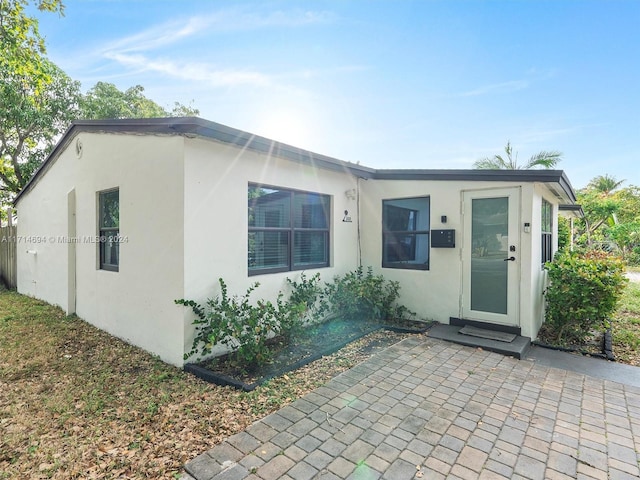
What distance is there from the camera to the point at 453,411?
318 cm

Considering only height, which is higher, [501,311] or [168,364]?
[501,311]

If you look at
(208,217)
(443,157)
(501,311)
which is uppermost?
(443,157)

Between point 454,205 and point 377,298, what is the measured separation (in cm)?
222

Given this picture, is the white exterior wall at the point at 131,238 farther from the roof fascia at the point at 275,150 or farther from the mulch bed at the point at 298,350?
the mulch bed at the point at 298,350

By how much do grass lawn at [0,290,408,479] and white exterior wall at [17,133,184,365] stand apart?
0.47 meters

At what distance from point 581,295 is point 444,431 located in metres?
3.75

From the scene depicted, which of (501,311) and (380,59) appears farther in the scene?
(380,59)

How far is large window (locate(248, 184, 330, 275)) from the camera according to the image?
5051 mm

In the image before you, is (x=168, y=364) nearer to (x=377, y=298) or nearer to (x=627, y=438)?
(x=377, y=298)

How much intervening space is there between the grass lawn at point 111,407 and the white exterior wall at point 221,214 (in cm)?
90

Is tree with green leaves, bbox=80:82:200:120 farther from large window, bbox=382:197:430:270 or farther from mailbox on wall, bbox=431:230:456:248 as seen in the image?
mailbox on wall, bbox=431:230:456:248

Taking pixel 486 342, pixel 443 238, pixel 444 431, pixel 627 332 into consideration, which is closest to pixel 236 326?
pixel 444 431

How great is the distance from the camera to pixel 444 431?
2838 mm

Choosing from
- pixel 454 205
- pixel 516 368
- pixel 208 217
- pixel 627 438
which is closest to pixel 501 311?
pixel 516 368
